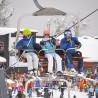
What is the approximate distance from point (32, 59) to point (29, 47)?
0.31 metres

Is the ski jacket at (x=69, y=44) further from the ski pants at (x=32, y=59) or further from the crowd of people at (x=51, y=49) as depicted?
the ski pants at (x=32, y=59)

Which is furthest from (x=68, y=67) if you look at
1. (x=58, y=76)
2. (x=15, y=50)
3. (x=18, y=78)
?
(x=18, y=78)

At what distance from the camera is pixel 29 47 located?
13.8m

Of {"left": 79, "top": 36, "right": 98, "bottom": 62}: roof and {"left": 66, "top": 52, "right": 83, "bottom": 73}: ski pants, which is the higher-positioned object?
{"left": 79, "top": 36, "right": 98, "bottom": 62}: roof

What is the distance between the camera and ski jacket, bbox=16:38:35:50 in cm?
1348

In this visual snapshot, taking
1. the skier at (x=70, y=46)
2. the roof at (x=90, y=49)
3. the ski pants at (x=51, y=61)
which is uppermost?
the roof at (x=90, y=49)

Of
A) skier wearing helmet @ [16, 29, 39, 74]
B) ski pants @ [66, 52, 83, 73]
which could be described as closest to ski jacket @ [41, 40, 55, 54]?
skier wearing helmet @ [16, 29, 39, 74]

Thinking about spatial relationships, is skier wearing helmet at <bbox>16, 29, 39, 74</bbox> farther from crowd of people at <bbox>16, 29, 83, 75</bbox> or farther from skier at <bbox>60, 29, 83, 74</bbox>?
skier at <bbox>60, 29, 83, 74</bbox>

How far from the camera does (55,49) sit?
45.9 feet

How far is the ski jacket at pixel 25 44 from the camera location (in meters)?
13.5

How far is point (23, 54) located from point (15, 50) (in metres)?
0.32

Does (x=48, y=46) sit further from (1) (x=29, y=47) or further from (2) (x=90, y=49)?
(2) (x=90, y=49)

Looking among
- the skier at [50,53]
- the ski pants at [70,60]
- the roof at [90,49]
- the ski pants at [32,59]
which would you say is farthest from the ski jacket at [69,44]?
the roof at [90,49]

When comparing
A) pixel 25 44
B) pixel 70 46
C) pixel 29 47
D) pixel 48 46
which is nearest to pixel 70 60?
pixel 70 46
